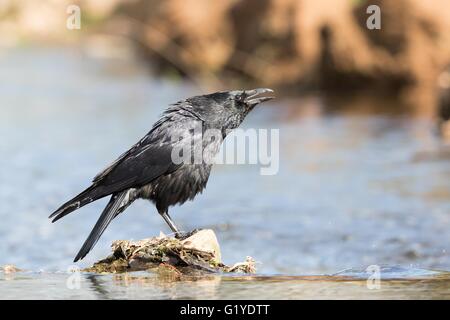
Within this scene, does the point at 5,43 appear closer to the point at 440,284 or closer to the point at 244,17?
the point at 244,17

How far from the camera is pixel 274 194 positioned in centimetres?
1171

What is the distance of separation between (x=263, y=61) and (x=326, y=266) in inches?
539

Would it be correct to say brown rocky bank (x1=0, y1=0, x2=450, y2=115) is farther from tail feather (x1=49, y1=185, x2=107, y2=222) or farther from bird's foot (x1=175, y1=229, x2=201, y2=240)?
tail feather (x1=49, y1=185, x2=107, y2=222)

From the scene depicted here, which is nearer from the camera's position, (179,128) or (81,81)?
(179,128)

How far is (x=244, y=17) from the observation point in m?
23.5

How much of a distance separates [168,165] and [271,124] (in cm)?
989

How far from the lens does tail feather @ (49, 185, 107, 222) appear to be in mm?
6703

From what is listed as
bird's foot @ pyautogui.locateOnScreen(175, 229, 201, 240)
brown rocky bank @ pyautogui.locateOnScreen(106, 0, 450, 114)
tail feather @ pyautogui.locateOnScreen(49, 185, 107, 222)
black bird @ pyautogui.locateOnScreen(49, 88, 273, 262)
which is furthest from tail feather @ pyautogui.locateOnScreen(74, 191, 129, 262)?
brown rocky bank @ pyautogui.locateOnScreen(106, 0, 450, 114)

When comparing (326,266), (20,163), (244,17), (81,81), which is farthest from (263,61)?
(326,266)

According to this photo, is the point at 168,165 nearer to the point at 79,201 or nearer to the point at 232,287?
the point at 79,201

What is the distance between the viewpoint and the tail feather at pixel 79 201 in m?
6.70

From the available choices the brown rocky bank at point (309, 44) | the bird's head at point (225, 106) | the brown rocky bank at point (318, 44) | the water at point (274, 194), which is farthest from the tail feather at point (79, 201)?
the brown rocky bank at point (318, 44)
